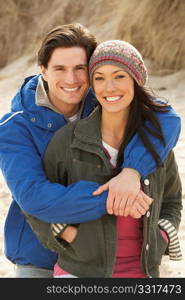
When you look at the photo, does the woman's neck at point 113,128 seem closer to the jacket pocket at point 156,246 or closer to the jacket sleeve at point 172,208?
the jacket sleeve at point 172,208

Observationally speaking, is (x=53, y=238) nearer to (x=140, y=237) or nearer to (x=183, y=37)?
(x=140, y=237)

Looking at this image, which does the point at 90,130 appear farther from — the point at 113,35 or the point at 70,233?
the point at 113,35

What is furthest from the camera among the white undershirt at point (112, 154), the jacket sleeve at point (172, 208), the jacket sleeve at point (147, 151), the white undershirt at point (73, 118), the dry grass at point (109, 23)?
the dry grass at point (109, 23)

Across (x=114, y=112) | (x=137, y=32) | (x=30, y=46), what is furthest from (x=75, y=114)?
(x=30, y=46)

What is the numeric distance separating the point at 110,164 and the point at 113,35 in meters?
8.29

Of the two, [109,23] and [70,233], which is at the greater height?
[109,23]

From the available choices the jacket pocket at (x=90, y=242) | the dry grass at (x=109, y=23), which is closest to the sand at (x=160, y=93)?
the dry grass at (x=109, y=23)

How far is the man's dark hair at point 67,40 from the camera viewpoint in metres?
2.65

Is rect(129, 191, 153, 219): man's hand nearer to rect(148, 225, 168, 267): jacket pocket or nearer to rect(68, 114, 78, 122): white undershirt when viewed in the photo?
rect(148, 225, 168, 267): jacket pocket

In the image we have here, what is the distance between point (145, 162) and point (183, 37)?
6.69 meters

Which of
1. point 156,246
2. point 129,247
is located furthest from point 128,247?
point 156,246

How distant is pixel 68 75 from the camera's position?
105 inches

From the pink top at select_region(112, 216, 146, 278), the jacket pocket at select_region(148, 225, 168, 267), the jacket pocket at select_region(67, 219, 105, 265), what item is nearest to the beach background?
the jacket pocket at select_region(148, 225, 168, 267)

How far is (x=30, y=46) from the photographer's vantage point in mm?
13336
